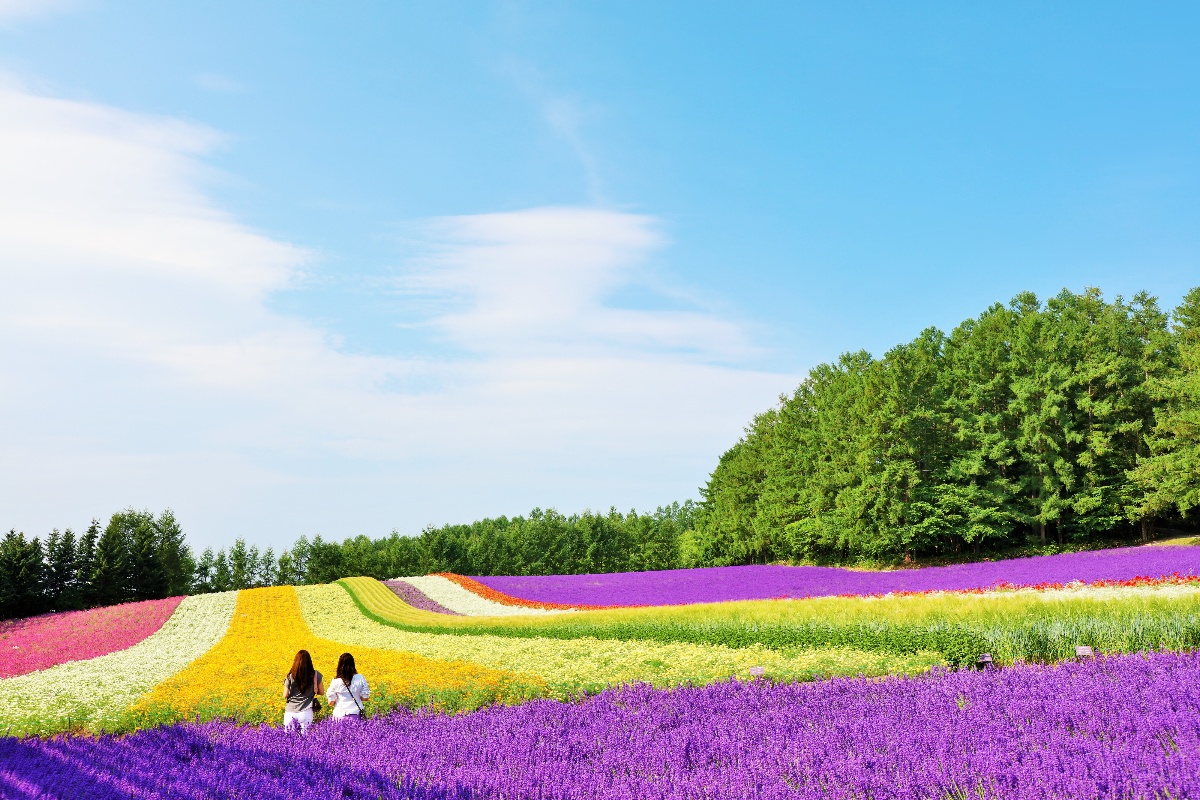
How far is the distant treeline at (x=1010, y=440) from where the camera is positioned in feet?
119

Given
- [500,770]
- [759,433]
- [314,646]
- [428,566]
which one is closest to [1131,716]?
[500,770]

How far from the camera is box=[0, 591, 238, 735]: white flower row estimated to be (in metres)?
10.9

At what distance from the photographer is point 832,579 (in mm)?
33781

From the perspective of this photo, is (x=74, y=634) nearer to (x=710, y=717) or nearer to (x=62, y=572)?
(x=62, y=572)

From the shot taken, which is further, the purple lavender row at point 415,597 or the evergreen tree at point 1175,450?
the purple lavender row at point 415,597

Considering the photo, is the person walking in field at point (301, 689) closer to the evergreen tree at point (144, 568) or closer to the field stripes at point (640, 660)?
the field stripes at point (640, 660)

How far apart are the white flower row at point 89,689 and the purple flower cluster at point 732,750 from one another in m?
4.00

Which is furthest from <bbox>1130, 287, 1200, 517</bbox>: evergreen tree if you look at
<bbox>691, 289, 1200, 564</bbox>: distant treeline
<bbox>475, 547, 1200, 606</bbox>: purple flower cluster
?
<bbox>475, 547, 1200, 606</bbox>: purple flower cluster

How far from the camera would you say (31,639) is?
32.0m

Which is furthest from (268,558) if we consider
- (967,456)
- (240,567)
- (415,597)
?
(967,456)

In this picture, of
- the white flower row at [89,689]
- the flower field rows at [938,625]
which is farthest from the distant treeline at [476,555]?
the flower field rows at [938,625]

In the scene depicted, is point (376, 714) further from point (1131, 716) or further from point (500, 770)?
point (1131, 716)

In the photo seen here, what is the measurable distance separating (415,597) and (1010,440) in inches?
1240

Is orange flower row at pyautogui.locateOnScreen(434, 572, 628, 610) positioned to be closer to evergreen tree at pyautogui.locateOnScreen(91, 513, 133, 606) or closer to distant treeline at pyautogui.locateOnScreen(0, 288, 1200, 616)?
distant treeline at pyautogui.locateOnScreen(0, 288, 1200, 616)
